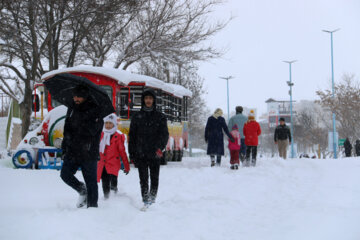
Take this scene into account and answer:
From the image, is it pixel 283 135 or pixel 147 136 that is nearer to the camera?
pixel 147 136

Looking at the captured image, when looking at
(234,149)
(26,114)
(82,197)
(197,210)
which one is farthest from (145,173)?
(26,114)

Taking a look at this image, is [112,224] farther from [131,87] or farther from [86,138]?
[131,87]

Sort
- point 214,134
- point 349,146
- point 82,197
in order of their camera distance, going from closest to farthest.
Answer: point 82,197
point 214,134
point 349,146

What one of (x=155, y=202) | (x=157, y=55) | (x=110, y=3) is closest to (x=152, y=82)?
(x=110, y=3)

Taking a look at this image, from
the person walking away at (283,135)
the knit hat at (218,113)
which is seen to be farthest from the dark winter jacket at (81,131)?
the person walking away at (283,135)

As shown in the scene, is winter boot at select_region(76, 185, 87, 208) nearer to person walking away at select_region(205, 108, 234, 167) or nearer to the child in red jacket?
the child in red jacket

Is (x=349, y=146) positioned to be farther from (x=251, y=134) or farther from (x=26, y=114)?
(x=251, y=134)

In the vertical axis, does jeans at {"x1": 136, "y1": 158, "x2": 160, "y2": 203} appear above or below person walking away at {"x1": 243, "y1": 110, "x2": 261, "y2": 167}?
below

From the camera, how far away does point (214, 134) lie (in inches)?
627

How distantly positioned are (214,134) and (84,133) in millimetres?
9103

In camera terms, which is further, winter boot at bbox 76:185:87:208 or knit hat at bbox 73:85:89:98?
winter boot at bbox 76:185:87:208

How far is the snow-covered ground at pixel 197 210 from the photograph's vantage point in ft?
20.4

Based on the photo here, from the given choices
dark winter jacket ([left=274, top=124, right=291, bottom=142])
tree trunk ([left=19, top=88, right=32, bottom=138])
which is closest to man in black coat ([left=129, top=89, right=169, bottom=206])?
dark winter jacket ([left=274, top=124, right=291, bottom=142])

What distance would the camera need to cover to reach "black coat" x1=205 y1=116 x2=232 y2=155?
15758 mm
